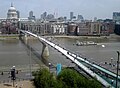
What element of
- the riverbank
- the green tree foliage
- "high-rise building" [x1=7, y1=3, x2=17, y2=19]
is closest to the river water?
the riverbank

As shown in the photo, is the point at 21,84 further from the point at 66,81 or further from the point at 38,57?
the point at 38,57

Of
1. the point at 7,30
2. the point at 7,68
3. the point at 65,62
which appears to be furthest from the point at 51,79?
the point at 7,30

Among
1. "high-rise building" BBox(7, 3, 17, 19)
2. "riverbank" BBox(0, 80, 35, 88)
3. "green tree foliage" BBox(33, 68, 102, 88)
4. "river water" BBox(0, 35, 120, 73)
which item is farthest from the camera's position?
"high-rise building" BBox(7, 3, 17, 19)

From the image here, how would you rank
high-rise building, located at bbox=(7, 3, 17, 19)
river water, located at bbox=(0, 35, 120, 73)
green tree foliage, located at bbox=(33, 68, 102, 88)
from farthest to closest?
high-rise building, located at bbox=(7, 3, 17, 19) → river water, located at bbox=(0, 35, 120, 73) → green tree foliage, located at bbox=(33, 68, 102, 88)

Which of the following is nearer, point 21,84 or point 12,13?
point 21,84

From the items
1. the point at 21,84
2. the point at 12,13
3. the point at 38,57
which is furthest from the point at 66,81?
the point at 12,13

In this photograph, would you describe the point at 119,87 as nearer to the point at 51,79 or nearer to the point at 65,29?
the point at 51,79

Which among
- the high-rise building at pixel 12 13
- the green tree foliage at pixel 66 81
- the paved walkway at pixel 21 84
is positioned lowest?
the paved walkway at pixel 21 84

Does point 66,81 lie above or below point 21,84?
above

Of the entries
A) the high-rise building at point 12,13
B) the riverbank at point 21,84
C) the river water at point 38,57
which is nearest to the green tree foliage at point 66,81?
the riverbank at point 21,84

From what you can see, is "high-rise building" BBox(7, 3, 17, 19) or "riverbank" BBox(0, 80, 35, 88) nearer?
"riverbank" BBox(0, 80, 35, 88)

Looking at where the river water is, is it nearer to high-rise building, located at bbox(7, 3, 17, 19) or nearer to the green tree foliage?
the green tree foliage

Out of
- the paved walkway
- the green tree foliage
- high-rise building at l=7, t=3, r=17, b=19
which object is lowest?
the paved walkway

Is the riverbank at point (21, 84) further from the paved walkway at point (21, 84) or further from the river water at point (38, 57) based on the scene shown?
the river water at point (38, 57)
